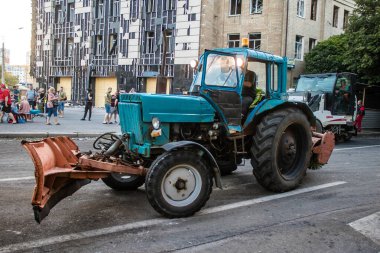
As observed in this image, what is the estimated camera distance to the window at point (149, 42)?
3272 cm

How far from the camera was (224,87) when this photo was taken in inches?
253

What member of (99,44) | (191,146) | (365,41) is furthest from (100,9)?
(191,146)

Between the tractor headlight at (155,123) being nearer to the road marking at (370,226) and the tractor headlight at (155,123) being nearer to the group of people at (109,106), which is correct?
the road marking at (370,226)

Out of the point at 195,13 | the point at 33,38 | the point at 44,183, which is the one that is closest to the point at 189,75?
the point at 195,13

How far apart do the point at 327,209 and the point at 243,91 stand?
7.34ft

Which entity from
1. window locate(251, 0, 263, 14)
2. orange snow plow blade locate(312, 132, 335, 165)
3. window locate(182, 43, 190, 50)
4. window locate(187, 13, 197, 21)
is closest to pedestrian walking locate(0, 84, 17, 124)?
orange snow plow blade locate(312, 132, 335, 165)

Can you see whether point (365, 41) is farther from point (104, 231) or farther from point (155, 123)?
point (104, 231)

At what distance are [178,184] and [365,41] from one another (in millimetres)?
20375

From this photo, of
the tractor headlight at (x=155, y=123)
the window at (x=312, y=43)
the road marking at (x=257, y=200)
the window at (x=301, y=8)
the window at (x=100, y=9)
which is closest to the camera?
the tractor headlight at (x=155, y=123)

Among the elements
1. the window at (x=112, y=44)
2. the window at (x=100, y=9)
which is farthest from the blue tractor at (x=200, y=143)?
Answer: the window at (x=100, y=9)

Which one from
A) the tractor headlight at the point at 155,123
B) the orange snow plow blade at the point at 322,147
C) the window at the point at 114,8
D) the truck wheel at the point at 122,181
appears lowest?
the truck wheel at the point at 122,181

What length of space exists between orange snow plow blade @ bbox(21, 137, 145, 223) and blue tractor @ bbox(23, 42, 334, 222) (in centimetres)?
1

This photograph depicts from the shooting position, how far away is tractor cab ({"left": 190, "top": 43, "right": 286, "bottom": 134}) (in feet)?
20.9

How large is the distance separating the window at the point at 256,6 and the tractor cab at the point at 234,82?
919 inches
